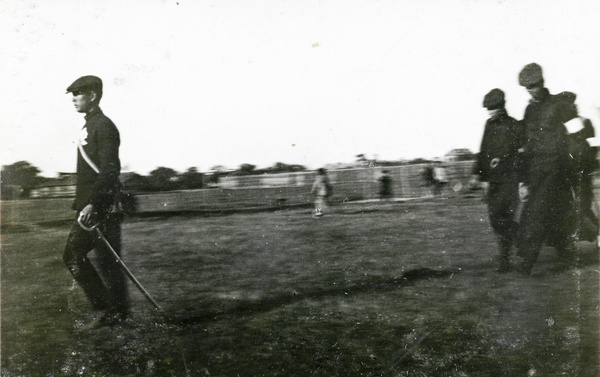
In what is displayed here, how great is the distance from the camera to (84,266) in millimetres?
2768

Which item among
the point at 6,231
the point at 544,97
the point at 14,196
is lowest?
the point at 6,231

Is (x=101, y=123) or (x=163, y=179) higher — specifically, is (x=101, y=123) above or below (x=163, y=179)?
above

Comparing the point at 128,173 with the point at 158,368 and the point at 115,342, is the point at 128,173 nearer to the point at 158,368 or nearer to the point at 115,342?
the point at 115,342

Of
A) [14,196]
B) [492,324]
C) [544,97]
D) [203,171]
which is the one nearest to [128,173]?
[203,171]

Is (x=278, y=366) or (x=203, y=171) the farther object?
(x=203, y=171)

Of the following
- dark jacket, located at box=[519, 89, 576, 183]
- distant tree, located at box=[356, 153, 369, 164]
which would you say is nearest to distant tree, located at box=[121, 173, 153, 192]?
distant tree, located at box=[356, 153, 369, 164]

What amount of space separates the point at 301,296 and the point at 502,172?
67.8 inches

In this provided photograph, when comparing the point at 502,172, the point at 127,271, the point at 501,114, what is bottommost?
the point at 127,271

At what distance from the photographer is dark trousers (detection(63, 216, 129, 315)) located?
2752 mm

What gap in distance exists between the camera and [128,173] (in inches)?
110

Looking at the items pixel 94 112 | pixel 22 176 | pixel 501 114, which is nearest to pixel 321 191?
pixel 501 114

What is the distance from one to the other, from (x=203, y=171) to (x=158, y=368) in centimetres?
144

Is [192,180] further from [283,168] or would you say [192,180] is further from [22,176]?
[22,176]

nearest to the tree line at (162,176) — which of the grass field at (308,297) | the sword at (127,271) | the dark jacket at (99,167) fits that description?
the dark jacket at (99,167)
